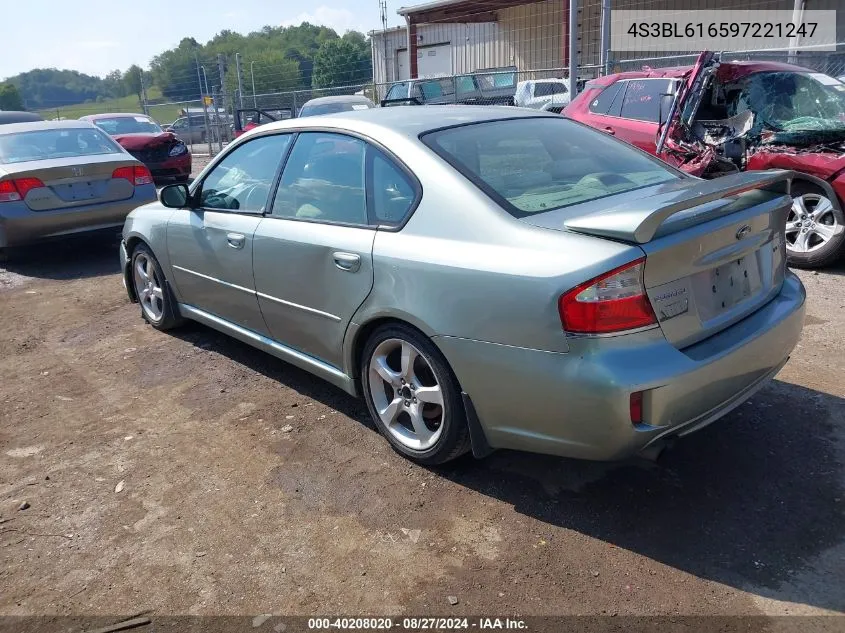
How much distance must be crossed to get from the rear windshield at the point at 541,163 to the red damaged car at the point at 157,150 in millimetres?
11271

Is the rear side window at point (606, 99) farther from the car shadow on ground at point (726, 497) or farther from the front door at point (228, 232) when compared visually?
the car shadow on ground at point (726, 497)

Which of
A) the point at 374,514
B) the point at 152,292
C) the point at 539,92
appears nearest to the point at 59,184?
the point at 152,292

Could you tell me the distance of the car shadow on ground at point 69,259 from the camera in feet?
26.0

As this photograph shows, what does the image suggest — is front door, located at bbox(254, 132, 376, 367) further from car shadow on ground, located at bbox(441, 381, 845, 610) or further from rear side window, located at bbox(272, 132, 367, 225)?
car shadow on ground, located at bbox(441, 381, 845, 610)

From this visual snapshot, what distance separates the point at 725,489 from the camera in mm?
3062

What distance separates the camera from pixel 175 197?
4617 millimetres

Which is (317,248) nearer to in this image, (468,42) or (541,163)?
(541,163)

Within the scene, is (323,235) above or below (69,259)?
above

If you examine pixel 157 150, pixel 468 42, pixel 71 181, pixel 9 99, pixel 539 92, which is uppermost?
pixel 468 42

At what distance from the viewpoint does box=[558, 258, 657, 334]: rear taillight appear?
253 centimetres

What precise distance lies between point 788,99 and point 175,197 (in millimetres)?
5843

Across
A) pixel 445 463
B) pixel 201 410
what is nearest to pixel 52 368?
pixel 201 410

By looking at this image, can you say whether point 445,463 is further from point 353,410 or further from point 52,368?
point 52,368

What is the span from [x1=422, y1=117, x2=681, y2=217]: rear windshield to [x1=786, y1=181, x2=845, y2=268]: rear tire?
10.4 feet
